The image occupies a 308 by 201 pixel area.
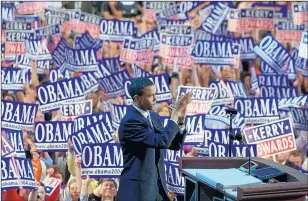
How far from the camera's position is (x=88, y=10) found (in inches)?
225

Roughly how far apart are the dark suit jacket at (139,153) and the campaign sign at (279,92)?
258cm

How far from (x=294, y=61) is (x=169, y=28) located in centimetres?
117

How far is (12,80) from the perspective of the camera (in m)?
5.55

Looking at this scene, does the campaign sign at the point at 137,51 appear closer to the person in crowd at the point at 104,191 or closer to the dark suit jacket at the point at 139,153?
the person in crowd at the point at 104,191

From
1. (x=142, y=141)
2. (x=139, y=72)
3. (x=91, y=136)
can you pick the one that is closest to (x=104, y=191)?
(x=91, y=136)

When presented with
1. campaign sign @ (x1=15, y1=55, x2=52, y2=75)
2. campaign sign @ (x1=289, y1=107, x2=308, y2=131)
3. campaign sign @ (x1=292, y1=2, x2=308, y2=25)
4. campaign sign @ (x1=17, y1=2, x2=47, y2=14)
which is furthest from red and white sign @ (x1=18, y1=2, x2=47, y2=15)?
campaign sign @ (x1=289, y1=107, x2=308, y2=131)

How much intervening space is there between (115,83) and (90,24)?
2.10 ft

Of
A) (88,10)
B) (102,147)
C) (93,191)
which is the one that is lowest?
(93,191)

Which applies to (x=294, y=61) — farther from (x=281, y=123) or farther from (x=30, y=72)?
(x=30, y=72)

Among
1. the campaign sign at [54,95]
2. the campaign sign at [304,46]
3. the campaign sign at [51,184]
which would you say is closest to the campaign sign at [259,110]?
the campaign sign at [304,46]

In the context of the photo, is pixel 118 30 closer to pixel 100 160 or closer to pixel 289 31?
pixel 100 160

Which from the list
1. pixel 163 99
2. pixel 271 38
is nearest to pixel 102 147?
pixel 163 99

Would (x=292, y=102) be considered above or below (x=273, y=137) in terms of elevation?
above

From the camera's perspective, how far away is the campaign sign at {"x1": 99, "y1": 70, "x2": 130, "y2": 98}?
218 inches
